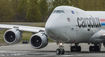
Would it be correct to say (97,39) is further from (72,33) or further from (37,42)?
(37,42)

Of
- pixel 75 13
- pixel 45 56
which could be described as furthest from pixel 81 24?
pixel 45 56

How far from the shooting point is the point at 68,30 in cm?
2500

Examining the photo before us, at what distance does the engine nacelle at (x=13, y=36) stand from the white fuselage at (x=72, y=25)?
14.4 ft

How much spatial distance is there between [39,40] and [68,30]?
3430 mm

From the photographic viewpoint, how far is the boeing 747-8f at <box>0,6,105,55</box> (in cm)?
2436

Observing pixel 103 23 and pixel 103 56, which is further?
pixel 103 23

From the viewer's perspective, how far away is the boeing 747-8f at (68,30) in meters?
24.4

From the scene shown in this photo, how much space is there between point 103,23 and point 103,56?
19.2ft

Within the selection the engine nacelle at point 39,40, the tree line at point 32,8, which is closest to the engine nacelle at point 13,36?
the engine nacelle at point 39,40

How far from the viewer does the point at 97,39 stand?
90.0 feet

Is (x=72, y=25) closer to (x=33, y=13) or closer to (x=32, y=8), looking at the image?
(x=32, y=8)

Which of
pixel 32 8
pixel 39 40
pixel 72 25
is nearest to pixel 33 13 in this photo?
pixel 32 8

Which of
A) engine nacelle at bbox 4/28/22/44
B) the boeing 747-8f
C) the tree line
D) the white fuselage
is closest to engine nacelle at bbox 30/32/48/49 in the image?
the boeing 747-8f

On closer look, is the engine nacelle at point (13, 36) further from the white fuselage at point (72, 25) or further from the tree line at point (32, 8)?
the tree line at point (32, 8)
